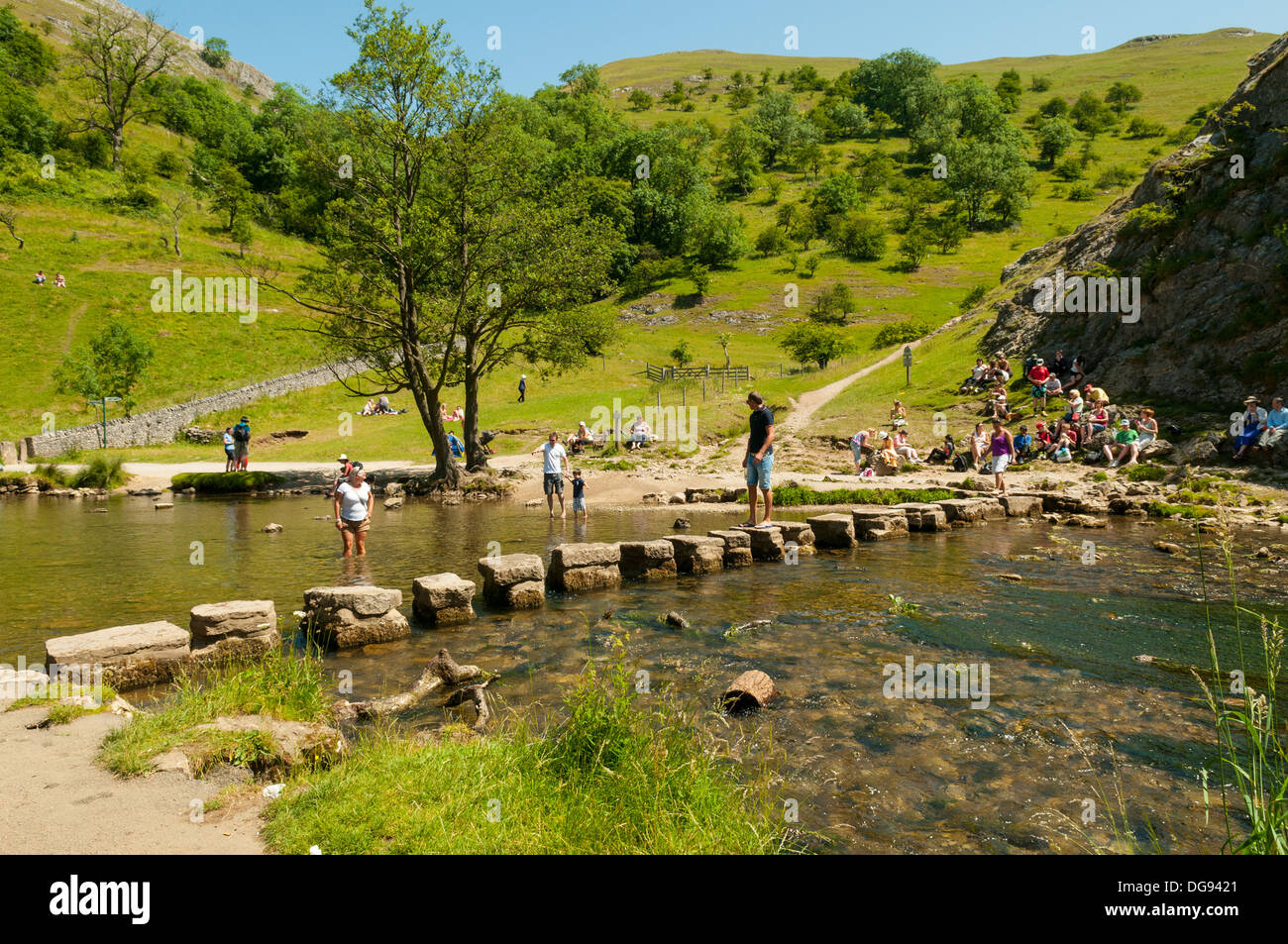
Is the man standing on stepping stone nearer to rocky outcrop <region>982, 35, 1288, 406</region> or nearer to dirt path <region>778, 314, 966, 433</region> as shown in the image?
dirt path <region>778, 314, 966, 433</region>

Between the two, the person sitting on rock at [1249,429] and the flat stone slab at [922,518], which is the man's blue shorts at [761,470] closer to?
the flat stone slab at [922,518]

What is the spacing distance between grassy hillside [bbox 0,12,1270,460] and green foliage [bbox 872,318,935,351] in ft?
4.60

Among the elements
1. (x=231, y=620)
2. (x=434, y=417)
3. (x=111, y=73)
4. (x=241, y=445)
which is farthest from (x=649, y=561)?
(x=111, y=73)

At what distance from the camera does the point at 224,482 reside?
3002cm

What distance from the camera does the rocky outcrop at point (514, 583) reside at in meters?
12.3

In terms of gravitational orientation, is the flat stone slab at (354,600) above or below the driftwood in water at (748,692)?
above

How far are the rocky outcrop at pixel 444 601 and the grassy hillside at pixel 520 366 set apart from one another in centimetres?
2560

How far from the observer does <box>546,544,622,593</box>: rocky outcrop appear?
1343cm

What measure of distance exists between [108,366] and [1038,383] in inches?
2006

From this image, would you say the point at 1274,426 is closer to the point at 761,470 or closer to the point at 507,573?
the point at 761,470

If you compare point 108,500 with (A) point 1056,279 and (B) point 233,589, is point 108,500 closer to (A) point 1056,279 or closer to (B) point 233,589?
(B) point 233,589

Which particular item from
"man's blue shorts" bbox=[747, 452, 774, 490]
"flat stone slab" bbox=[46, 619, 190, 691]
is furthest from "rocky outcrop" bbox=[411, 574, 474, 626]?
"man's blue shorts" bbox=[747, 452, 774, 490]

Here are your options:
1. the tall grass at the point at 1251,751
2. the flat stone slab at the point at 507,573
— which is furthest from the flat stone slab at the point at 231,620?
the tall grass at the point at 1251,751
